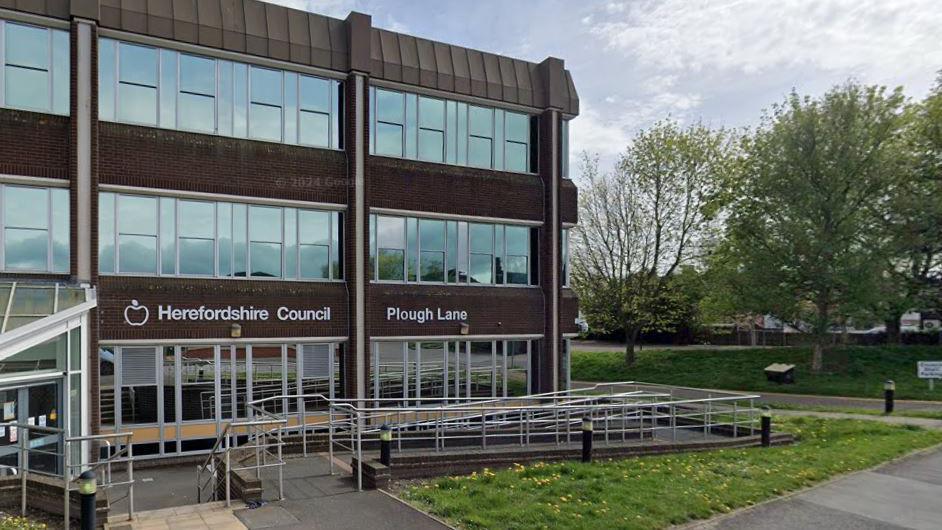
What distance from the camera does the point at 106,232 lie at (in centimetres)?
1484

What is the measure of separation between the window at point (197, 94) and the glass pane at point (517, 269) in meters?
8.72

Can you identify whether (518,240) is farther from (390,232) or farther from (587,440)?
(587,440)

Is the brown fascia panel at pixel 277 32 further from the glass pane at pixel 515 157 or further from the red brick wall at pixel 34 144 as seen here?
the glass pane at pixel 515 157

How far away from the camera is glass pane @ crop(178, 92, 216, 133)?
51.5 feet

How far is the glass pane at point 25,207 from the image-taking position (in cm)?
1388

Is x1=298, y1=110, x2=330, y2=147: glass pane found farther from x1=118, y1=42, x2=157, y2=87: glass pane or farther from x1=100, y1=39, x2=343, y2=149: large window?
x1=118, y1=42, x2=157, y2=87: glass pane

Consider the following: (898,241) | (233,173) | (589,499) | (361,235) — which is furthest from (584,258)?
(589,499)

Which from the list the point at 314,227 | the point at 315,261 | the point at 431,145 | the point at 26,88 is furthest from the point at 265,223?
the point at 26,88

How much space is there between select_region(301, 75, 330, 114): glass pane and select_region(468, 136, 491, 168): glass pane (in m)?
4.17

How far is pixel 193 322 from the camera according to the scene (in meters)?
15.5

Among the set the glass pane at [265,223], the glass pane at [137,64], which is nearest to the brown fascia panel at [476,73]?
the glass pane at [265,223]

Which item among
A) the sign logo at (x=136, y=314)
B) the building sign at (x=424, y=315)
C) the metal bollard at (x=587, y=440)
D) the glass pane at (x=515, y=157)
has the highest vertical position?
the glass pane at (x=515, y=157)

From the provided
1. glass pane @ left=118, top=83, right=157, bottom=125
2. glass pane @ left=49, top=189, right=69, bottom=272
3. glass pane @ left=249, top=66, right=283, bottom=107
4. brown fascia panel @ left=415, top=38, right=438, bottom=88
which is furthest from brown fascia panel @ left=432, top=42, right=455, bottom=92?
glass pane @ left=49, top=189, right=69, bottom=272

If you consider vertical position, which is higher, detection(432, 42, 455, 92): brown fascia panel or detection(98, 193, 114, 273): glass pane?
detection(432, 42, 455, 92): brown fascia panel
